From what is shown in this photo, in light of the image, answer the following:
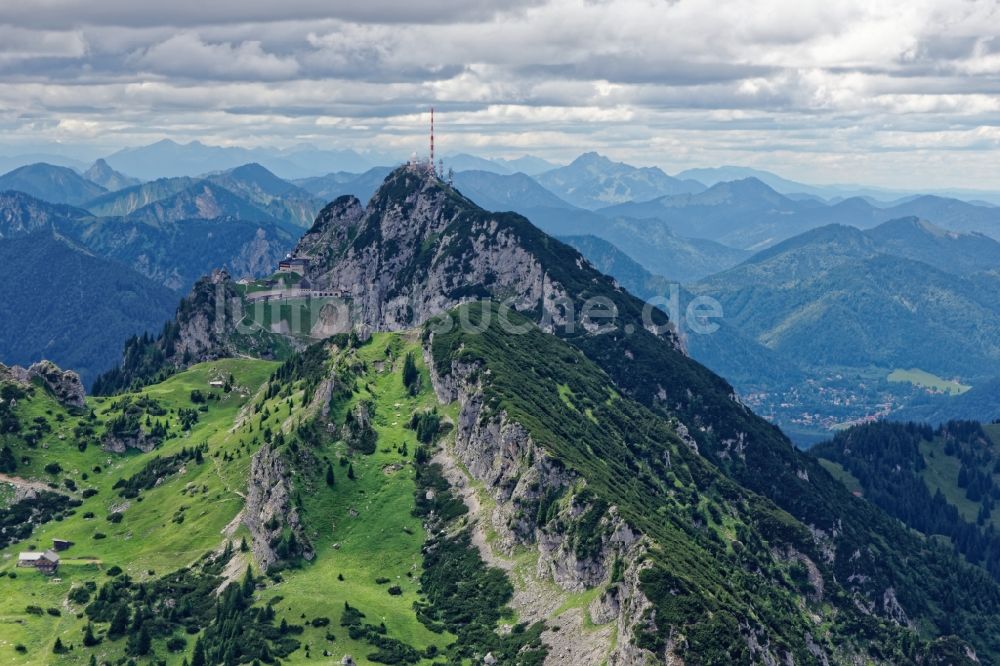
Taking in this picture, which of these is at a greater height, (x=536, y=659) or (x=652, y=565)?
(x=652, y=565)

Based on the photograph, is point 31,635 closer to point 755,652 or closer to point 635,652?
point 635,652

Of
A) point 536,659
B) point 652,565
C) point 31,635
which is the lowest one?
point 31,635

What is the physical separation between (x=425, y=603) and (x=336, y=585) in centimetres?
1719

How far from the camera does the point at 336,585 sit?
7820 inches

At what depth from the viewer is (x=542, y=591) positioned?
615 ft

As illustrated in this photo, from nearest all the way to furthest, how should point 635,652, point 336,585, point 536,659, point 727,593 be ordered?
point 635,652
point 536,659
point 727,593
point 336,585

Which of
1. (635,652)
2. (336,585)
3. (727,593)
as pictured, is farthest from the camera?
(336,585)

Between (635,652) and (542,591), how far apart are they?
36705mm

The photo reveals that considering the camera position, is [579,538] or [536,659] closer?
[536,659]

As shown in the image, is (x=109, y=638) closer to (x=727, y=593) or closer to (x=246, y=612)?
(x=246, y=612)

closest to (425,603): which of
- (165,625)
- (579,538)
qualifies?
(579,538)

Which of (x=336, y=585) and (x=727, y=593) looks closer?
(x=727, y=593)

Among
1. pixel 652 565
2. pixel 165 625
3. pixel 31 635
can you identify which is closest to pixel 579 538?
pixel 652 565

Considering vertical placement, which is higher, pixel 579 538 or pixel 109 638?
pixel 579 538
